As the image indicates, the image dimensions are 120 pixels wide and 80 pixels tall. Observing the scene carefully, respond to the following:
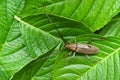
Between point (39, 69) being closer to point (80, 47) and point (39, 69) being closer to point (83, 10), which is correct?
point (80, 47)

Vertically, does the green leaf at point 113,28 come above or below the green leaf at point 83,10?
below

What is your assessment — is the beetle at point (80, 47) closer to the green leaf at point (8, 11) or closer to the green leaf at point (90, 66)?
the green leaf at point (90, 66)

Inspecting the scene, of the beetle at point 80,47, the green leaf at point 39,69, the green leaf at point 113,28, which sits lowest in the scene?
the green leaf at point 39,69

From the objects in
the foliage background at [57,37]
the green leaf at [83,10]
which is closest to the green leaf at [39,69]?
the foliage background at [57,37]

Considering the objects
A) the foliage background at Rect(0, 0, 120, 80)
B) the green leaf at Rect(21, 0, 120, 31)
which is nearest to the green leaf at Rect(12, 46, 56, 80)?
the foliage background at Rect(0, 0, 120, 80)

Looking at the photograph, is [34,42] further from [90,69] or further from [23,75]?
[90,69]

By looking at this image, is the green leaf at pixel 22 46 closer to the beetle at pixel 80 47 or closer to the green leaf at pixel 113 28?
the beetle at pixel 80 47

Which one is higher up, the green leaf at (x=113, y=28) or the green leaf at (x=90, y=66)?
the green leaf at (x=113, y=28)

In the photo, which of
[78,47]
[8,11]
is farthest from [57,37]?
[8,11]

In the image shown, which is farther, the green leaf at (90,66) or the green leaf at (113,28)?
the green leaf at (113,28)
